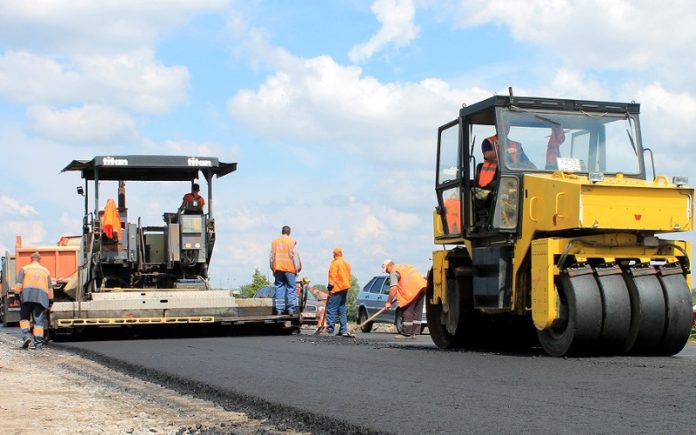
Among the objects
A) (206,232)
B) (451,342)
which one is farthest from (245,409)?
(206,232)

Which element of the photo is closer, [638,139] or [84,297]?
[638,139]

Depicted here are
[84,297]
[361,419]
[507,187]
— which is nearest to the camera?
[361,419]

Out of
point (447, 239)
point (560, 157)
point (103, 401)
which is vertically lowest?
point (103, 401)

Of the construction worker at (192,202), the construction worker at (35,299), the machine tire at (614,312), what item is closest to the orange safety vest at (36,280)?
the construction worker at (35,299)

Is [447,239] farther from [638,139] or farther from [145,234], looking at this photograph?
[145,234]

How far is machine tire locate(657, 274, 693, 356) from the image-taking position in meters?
9.54

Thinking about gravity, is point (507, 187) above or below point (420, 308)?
above

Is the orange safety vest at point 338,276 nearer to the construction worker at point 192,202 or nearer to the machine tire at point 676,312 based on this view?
the construction worker at point 192,202

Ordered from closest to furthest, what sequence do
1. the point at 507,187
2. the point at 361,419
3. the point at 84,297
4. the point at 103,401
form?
the point at 361,419, the point at 103,401, the point at 507,187, the point at 84,297

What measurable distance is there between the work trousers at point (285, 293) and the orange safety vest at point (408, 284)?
67.1 inches

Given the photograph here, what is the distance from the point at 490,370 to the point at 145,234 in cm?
933

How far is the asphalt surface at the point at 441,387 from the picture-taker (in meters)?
5.48

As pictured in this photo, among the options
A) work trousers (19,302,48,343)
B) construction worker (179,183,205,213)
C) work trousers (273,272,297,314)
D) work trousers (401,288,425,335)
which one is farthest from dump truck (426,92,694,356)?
work trousers (19,302,48,343)

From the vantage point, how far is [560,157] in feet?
34.7
